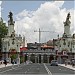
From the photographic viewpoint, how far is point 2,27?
119500 millimetres

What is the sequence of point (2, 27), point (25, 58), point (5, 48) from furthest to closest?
point (25, 58) → point (5, 48) → point (2, 27)

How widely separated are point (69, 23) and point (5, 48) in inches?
1015

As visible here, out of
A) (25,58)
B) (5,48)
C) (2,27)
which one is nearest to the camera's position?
(2,27)

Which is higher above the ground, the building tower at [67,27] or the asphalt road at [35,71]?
the building tower at [67,27]

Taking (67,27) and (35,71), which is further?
(67,27)

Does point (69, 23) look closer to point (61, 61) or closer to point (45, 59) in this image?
point (61, 61)

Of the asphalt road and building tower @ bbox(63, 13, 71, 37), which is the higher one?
building tower @ bbox(63, 13, 71, 37)

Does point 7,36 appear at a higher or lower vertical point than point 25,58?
higher

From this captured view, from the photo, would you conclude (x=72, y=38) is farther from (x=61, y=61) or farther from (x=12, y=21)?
(x=12, y=21)

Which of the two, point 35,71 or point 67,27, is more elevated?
point 67,27

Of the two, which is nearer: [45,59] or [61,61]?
[61,61]

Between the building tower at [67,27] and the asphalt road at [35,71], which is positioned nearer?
the asphalt road at [35,71]

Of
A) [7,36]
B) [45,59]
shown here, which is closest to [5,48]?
[7,36]

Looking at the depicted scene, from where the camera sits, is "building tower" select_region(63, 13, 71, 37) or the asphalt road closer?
the asphalt road
